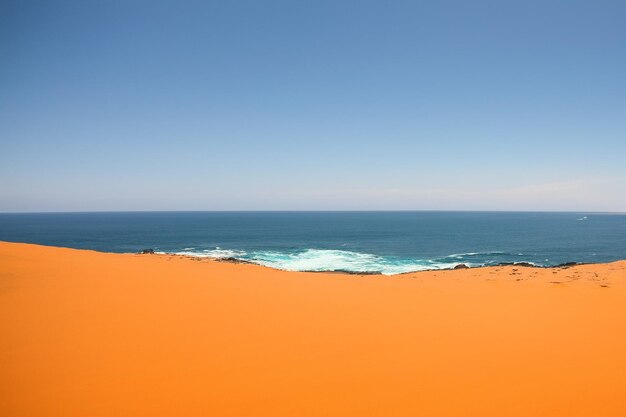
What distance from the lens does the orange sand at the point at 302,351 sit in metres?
3.01

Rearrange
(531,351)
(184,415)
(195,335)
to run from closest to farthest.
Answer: (184,415) → (531,351) → (195,335)

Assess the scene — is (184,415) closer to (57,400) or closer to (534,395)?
(57,400)

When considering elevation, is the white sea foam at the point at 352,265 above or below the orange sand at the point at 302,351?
below

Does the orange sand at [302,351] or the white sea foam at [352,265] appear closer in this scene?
the orange sand at [302,351]

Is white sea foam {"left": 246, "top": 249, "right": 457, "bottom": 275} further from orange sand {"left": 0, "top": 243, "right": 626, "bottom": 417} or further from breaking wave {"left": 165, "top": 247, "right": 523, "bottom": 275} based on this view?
orange sand {"left": 0, "top": 243, "right": 626, "bottom": 417}

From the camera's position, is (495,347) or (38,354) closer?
(38,354)

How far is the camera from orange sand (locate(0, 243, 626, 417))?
301 centimetres

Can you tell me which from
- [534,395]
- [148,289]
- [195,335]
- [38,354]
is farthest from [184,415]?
[148,289]

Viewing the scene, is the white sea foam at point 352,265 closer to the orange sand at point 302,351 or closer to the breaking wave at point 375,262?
the breaking wave at point 375,262

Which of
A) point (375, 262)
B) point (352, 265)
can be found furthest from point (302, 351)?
point (375, 262)

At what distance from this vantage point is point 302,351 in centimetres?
409

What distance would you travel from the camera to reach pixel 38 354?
3.83 meters

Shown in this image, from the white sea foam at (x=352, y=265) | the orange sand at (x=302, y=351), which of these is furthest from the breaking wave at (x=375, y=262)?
the orange sand at (x=302, y=351)

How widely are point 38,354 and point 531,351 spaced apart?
6.29 meters
